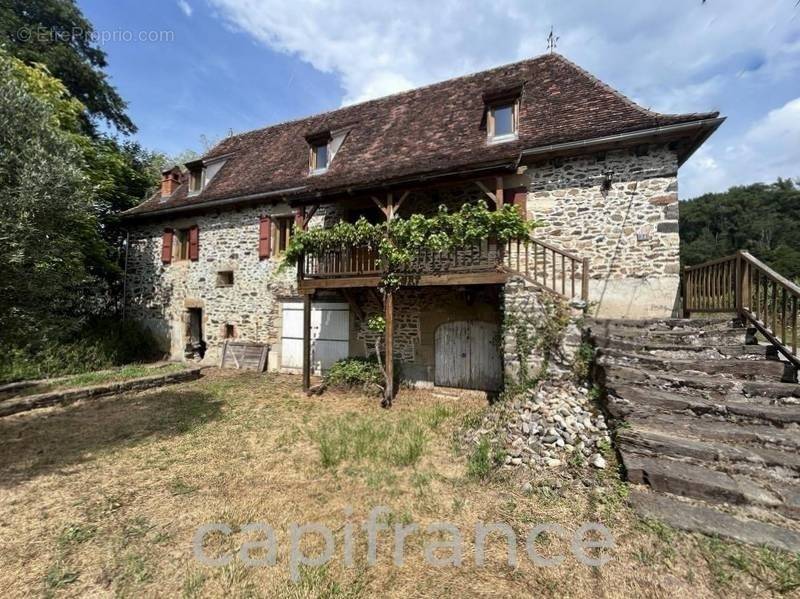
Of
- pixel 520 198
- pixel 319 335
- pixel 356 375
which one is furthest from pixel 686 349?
pixel 319 335

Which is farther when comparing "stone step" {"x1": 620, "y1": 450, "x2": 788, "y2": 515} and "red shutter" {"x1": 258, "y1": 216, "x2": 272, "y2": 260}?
"red shutter" {"x1": 258, "y1": 216, "x2": 272, "y2": 260}

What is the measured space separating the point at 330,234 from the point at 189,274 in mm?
7092

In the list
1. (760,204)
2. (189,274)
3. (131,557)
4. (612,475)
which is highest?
(760,204)

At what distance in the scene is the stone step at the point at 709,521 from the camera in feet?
8.57

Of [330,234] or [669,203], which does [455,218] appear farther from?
[669,203]

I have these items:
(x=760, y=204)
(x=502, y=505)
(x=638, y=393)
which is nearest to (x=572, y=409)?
(x=638, y=393)

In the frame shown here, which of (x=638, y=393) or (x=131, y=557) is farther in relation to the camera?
(x=638, y=393)

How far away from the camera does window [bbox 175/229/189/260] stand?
11922 mm

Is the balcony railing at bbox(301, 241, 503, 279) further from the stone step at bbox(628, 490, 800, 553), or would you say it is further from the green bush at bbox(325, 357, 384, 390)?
the stone step at bbox(628, 490, 800, 553)

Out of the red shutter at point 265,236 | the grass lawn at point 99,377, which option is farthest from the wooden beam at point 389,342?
the grass lawn at point 99,377

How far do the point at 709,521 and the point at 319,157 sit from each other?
1099 centimetres

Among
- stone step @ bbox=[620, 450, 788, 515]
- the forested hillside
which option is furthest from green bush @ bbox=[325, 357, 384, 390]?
the forested hillside

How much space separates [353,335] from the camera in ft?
30.3

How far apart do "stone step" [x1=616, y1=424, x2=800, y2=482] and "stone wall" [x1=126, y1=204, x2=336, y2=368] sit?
26.7ft
